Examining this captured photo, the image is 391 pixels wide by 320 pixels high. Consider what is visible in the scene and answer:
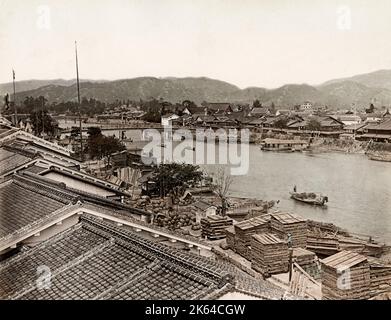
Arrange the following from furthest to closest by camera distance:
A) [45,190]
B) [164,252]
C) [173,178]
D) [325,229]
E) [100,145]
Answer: [100,145]
[173,178]
[325,229]
[45,190]
[164,252]

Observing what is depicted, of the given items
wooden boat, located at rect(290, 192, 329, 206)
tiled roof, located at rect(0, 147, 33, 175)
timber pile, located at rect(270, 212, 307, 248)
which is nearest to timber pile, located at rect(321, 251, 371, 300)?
timber pile, located at rect(270, 212, 307, 248)

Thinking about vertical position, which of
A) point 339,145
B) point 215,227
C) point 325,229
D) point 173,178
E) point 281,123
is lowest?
point 325,229

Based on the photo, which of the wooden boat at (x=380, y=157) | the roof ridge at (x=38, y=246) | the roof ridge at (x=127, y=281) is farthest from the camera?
the wooden boat at (x=380, y=157)

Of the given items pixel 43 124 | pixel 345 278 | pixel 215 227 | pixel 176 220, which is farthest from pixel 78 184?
pixel 43 124

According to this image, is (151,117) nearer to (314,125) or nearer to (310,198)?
(310,198)

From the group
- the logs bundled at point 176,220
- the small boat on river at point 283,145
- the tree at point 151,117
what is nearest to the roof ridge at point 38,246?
the logs bundled at point 176,220

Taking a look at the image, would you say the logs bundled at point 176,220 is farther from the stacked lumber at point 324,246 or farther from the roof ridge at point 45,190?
the roof ridge at point 45,190

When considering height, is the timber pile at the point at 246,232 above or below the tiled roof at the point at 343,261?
below

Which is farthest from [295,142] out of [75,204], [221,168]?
[75,204]
